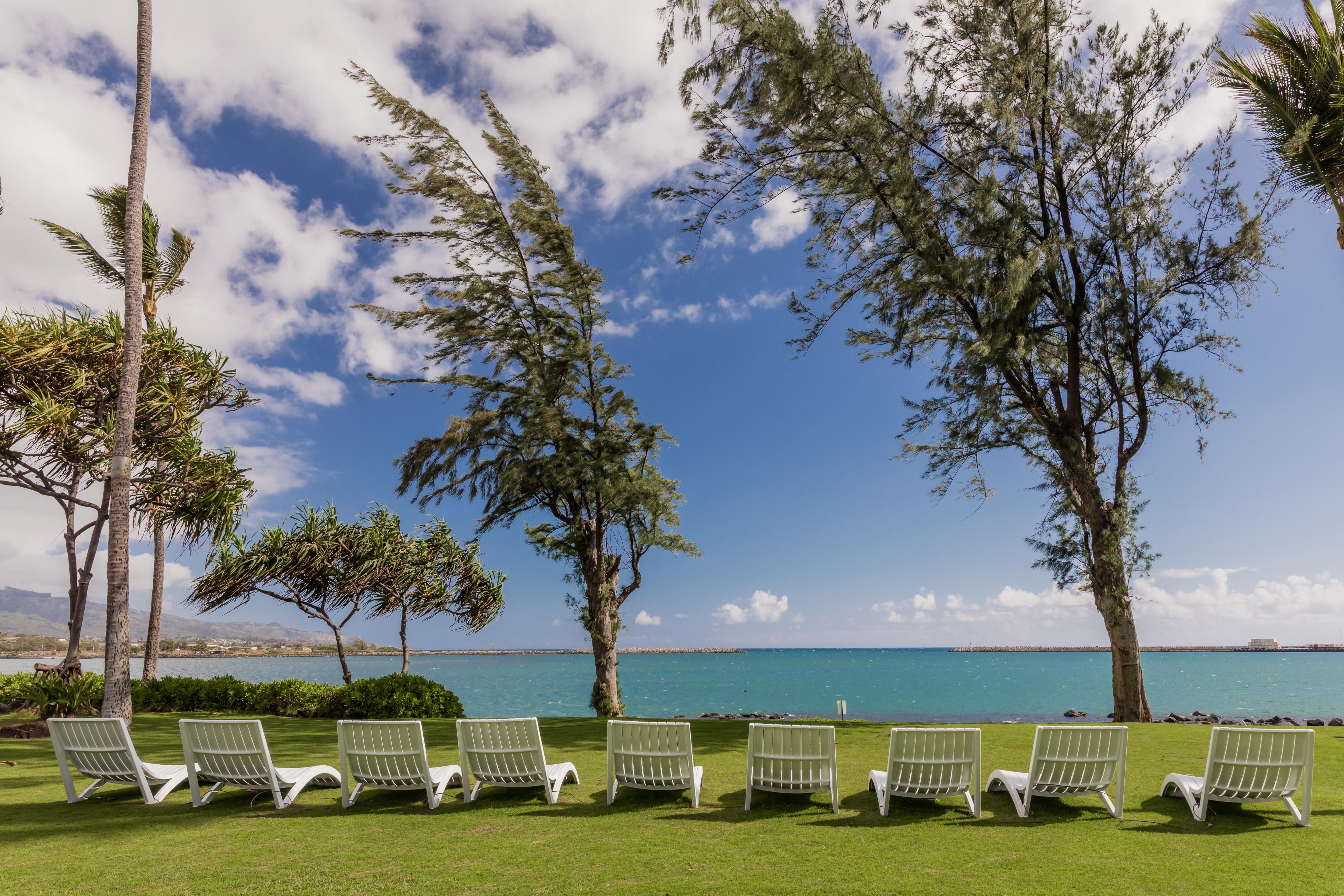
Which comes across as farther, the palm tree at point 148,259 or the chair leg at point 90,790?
the palm tree at point 148,259

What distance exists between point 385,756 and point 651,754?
2.57 meters

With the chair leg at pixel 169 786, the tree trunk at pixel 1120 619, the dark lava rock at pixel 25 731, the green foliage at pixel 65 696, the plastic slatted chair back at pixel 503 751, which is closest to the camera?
the plastic slatted chair back at pixel 503 751

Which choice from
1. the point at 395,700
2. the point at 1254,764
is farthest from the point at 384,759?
the point at 395,700

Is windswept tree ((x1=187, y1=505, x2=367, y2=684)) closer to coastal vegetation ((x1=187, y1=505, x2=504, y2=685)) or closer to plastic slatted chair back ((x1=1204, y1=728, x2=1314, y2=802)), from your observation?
coastal vegetation ((x1=187, y1=505, x2=504, y2=685))

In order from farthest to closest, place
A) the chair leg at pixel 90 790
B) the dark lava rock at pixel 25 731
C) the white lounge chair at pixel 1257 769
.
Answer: the dark lava rock at pixel 25 731 < the chair leg at pixel 90 790 < the white lounge chair at pixel 1257 769

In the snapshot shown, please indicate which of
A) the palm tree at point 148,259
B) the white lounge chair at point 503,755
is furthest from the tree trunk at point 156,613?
the white lounge chair at point 503,755

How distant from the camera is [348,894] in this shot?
4461 millimetres

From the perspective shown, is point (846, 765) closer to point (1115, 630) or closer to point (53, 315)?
point (1115, 630)

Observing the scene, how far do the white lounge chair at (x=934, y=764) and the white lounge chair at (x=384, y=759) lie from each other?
438 cm

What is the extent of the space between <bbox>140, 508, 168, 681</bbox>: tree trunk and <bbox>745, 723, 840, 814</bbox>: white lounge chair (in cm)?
1737

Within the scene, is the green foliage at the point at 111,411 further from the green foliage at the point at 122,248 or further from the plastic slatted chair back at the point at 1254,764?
the plastic slatted chair back at the point at 1254,764

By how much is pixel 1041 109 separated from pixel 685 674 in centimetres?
8370

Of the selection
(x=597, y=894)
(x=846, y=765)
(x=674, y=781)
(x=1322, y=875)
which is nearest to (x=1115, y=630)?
(x=846, y=765)

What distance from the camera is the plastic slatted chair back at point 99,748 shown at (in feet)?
22.3
